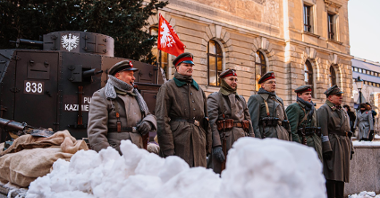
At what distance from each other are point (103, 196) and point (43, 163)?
1.59 meters

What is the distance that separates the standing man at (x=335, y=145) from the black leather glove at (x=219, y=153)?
2121 mm

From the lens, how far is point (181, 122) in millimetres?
3645

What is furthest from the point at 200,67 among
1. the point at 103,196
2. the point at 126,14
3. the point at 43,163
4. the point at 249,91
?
the point at 103,196

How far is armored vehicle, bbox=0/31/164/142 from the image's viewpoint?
5.30 m

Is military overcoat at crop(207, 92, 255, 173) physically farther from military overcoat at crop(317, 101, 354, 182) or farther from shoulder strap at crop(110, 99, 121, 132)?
military overcoat at crop(317, 101, 354, 182)

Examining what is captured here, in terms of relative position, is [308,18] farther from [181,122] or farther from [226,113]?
[181,122]

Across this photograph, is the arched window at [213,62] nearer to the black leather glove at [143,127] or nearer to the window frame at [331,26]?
the window frame at [331,26]

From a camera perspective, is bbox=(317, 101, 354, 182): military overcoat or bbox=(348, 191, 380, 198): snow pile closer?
bbox=(317, 101, 354, 182): military overcoat

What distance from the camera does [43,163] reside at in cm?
316

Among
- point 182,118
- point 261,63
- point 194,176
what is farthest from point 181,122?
point 261,63

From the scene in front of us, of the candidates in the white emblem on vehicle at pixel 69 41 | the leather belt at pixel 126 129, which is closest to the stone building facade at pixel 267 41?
the white emblem on vehicle at pixel 69 41

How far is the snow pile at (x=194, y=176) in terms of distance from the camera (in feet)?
3.40

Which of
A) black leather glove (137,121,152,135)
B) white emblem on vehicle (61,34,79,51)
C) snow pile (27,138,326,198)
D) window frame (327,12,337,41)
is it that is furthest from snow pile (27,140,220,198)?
window frame (327,12,337,41)

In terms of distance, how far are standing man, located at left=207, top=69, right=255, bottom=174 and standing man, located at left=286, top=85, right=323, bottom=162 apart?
113 cm
